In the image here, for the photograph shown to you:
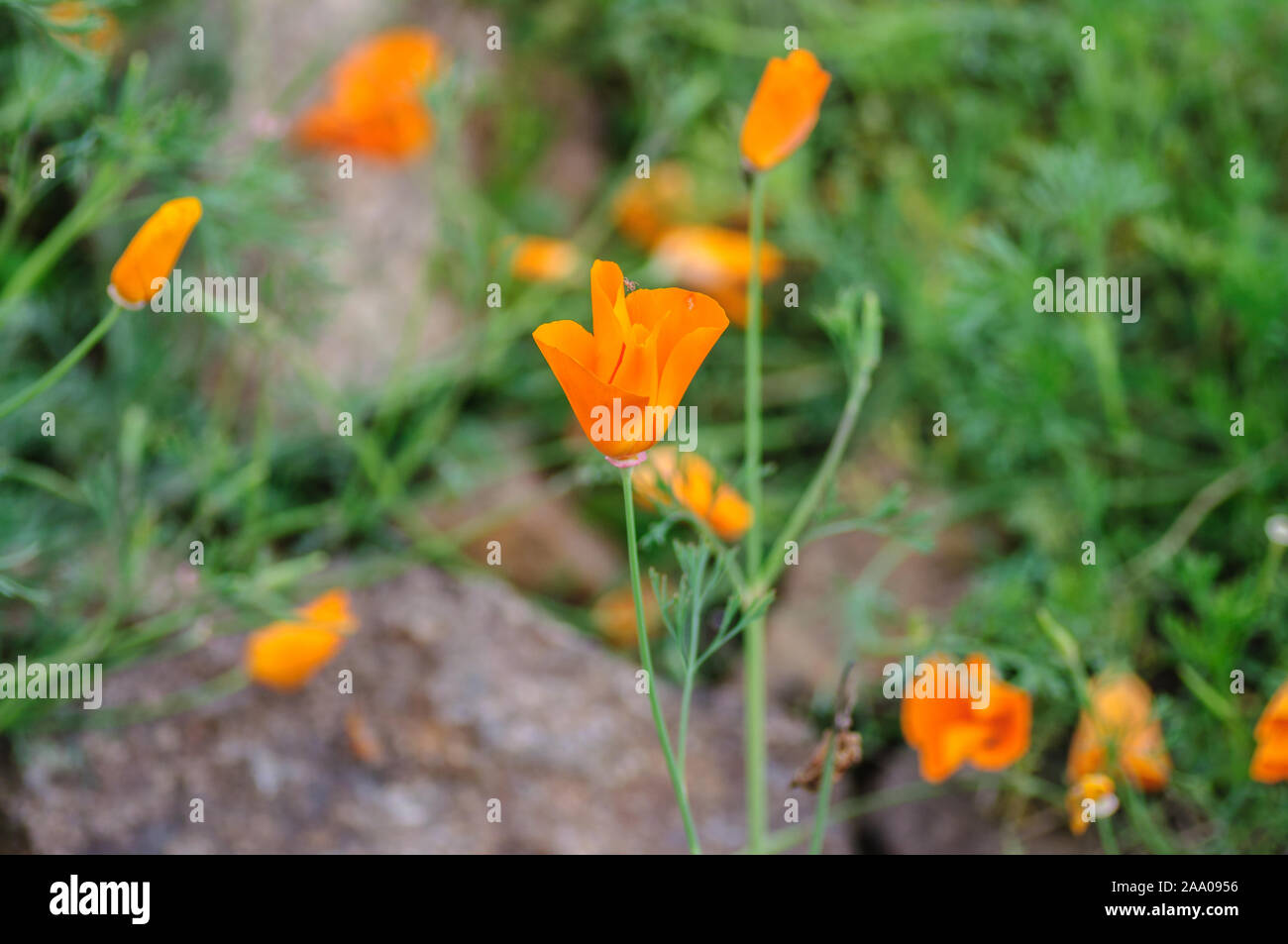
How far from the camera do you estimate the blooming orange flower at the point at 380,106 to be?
1.56 metres

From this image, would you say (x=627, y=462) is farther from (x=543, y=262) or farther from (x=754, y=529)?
(x=543, y=262)

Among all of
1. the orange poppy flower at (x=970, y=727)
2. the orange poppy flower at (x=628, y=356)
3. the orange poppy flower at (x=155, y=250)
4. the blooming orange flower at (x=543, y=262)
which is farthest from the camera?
the blooming orange flower at (x=543, y=262)

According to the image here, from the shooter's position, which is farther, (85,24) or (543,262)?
(543,262)

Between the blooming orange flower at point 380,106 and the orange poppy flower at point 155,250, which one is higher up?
the blooming orange flower at point 380,106

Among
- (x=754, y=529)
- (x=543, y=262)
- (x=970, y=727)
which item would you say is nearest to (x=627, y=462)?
(x=754, y=529)

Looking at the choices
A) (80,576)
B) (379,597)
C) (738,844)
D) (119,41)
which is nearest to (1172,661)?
(738,844)

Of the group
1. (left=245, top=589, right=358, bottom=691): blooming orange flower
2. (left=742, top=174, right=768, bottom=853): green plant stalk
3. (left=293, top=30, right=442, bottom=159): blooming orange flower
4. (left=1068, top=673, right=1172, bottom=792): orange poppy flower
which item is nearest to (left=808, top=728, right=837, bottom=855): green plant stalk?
(left=742, top=174, right=768, bottom=853): green plant stalk

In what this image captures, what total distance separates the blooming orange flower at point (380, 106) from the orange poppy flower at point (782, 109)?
73cm

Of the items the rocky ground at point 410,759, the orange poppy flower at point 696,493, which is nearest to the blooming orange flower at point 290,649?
the rocky ground at point 410,759

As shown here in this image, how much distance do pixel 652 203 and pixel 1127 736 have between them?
47.5 inches

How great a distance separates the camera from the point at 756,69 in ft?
6.57

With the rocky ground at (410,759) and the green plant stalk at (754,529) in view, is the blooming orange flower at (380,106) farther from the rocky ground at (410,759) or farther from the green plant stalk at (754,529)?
the green plant stalk at (754,529)

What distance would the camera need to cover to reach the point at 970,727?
111cm
